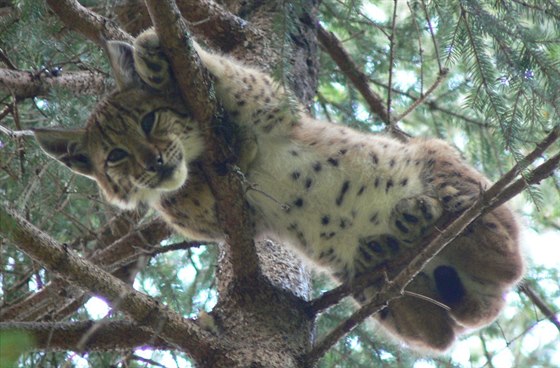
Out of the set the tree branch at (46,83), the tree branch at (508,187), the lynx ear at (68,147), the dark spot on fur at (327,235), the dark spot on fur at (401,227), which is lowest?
the tree branch at (508,187)

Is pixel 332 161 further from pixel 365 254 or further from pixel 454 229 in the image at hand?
pixel 454 229

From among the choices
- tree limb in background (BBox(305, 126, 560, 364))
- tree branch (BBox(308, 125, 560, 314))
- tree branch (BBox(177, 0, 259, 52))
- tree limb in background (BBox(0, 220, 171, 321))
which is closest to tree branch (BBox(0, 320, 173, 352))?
tree limb in background (BBox(0, 220, 171, 321))

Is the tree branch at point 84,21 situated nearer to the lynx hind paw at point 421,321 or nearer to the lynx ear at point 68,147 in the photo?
the lynx ear at point 68,147

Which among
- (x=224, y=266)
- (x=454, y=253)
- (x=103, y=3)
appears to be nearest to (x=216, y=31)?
(x=103, y=3)

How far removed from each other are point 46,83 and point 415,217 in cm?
216

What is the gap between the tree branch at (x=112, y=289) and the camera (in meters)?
3.01

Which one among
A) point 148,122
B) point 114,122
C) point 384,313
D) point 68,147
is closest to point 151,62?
point 148,122

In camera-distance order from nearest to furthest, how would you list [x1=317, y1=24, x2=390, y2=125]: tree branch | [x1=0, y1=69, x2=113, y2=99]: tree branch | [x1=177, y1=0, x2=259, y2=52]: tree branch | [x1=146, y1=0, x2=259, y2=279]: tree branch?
[x1=146, y1=0, x2=259, y2=279]: tree branch, [x1=0, y1=69, x2=113, y2=99]: tree branch, [x1=177, y1=0, x2=259, y2=52]: tree branch, [x1=317, y1=24, x2=390, y2=125]: tree branch

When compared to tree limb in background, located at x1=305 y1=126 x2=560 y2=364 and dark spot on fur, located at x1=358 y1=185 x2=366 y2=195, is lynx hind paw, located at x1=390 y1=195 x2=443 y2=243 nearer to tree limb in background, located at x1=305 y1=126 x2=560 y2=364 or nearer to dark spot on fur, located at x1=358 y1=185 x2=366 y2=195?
dark spot on fur, located at x1=358 y1=185 x2=366 y2=195

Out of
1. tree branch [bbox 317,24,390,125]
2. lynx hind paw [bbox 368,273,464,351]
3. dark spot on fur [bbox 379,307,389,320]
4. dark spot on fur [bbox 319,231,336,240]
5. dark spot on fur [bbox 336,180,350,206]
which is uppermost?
tree branch [bbox 317,24,390,125]

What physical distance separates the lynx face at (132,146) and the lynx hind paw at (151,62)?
Result: 9 cm

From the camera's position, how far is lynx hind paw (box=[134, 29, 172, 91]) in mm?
4055

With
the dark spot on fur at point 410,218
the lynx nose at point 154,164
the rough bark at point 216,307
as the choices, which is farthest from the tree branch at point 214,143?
the dark spot on fur at point 410,218

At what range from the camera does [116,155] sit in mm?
4367
